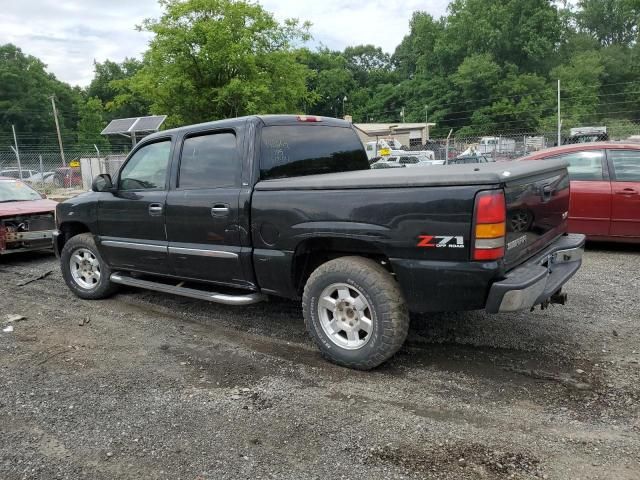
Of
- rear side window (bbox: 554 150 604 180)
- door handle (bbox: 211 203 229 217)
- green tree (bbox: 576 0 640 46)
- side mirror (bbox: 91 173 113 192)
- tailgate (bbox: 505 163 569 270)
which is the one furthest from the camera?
green tree (bbox: 576 0 640 46)

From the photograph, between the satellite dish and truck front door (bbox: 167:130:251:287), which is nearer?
truck front door (bbox: 167:130:251:287)

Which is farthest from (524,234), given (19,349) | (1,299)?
(1,299)

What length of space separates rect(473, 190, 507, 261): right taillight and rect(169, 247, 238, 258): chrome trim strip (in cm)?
201

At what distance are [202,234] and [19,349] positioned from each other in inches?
73.1

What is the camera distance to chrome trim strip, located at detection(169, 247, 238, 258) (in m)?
4.33

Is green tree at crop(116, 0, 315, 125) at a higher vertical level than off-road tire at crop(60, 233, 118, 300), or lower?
higher

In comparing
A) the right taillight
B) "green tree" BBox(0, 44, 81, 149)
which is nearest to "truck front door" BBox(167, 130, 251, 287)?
the right taillight

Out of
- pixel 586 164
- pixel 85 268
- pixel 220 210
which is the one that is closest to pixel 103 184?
pixel 85 268

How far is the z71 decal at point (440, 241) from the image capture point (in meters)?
3.21

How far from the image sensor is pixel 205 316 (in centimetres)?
524

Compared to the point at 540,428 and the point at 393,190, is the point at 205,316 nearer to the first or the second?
the point at 393,190

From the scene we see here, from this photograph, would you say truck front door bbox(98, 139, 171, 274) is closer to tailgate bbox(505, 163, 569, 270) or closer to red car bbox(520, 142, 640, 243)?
tailgate bbox(505, 163, 569, 270)

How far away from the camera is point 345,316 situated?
380cm

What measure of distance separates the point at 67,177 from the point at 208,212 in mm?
24803
